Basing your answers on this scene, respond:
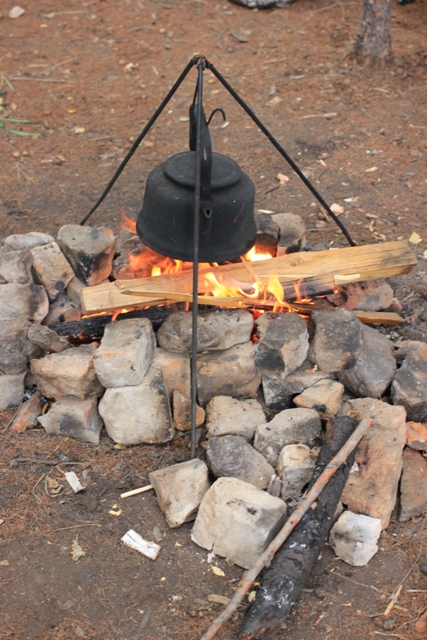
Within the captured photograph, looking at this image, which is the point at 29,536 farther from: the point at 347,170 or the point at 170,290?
the point at 347,170

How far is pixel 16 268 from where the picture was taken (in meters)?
4.27

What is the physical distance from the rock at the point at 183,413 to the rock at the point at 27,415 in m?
0.82

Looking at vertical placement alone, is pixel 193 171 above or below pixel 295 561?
above

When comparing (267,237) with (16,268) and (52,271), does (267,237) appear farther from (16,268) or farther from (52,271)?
(16,268)

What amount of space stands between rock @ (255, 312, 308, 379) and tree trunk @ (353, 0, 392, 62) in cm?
444

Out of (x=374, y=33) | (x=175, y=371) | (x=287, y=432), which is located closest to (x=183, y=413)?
(x=175, y=371)

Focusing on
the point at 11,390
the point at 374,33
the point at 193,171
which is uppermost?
the point at 193,171

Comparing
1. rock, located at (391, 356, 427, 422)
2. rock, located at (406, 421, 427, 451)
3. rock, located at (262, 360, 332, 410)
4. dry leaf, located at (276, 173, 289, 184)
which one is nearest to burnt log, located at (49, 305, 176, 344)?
rock, located at (262, 360, 332, 410)

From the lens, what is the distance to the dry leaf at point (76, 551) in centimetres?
327

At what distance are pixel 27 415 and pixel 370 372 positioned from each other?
203 cm

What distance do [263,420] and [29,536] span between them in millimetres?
1380

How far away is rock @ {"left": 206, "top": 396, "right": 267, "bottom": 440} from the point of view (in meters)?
3.74

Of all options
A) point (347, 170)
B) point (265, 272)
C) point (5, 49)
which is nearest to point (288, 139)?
point (347, 170)

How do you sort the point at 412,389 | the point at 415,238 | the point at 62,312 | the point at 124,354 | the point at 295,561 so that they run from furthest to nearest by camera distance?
1. the point at 415,238
2. the point at 62,312
3. the point at 412,389
4. the point at 124,354
5. the point at 295,561
